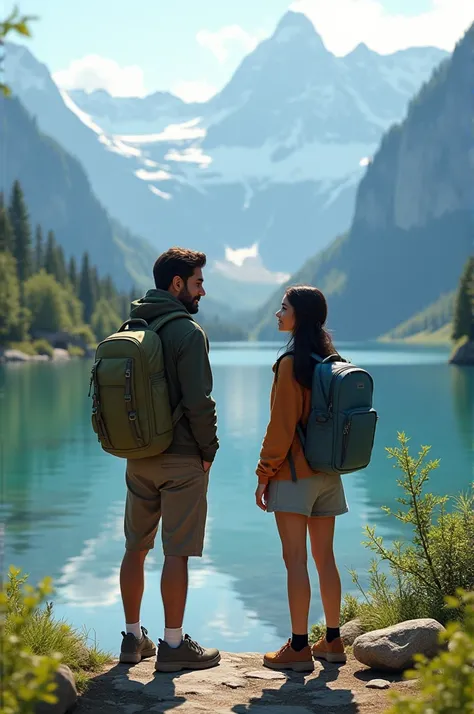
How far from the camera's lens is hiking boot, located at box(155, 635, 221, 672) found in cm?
623

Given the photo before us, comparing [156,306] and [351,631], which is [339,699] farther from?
[156,306]

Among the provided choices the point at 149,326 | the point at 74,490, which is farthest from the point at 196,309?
the point at 74,490

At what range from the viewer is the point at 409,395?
55906 mm

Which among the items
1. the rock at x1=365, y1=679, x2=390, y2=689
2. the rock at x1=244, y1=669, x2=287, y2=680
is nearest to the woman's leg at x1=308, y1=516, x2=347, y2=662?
the rock at x1=244, y1=669, x2=287, y2=680

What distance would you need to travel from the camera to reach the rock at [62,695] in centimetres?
504

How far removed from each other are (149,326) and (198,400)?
568 millimetres

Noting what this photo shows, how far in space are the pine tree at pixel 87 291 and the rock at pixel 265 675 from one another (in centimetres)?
13644

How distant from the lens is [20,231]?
11781 cm

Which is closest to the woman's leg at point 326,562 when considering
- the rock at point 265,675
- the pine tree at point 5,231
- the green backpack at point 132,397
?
the rock at point 265,675

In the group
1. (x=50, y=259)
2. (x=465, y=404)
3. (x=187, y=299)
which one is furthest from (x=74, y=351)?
(x=187, y=299)

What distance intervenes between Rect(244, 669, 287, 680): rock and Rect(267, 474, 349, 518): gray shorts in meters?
1.01

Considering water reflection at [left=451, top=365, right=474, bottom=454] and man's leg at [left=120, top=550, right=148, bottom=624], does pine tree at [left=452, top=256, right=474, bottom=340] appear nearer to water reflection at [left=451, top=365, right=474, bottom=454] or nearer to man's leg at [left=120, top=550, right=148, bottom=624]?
water reflection at [left=451, top=365, right=474, bottom=454]

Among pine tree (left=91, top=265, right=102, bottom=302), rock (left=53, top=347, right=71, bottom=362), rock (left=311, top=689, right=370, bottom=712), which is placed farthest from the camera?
pine tree (left=91, top=265, right=102, bottom=302)

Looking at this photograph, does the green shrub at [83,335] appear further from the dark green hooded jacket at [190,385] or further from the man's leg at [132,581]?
the dark green hooded jacket at [190,385]
